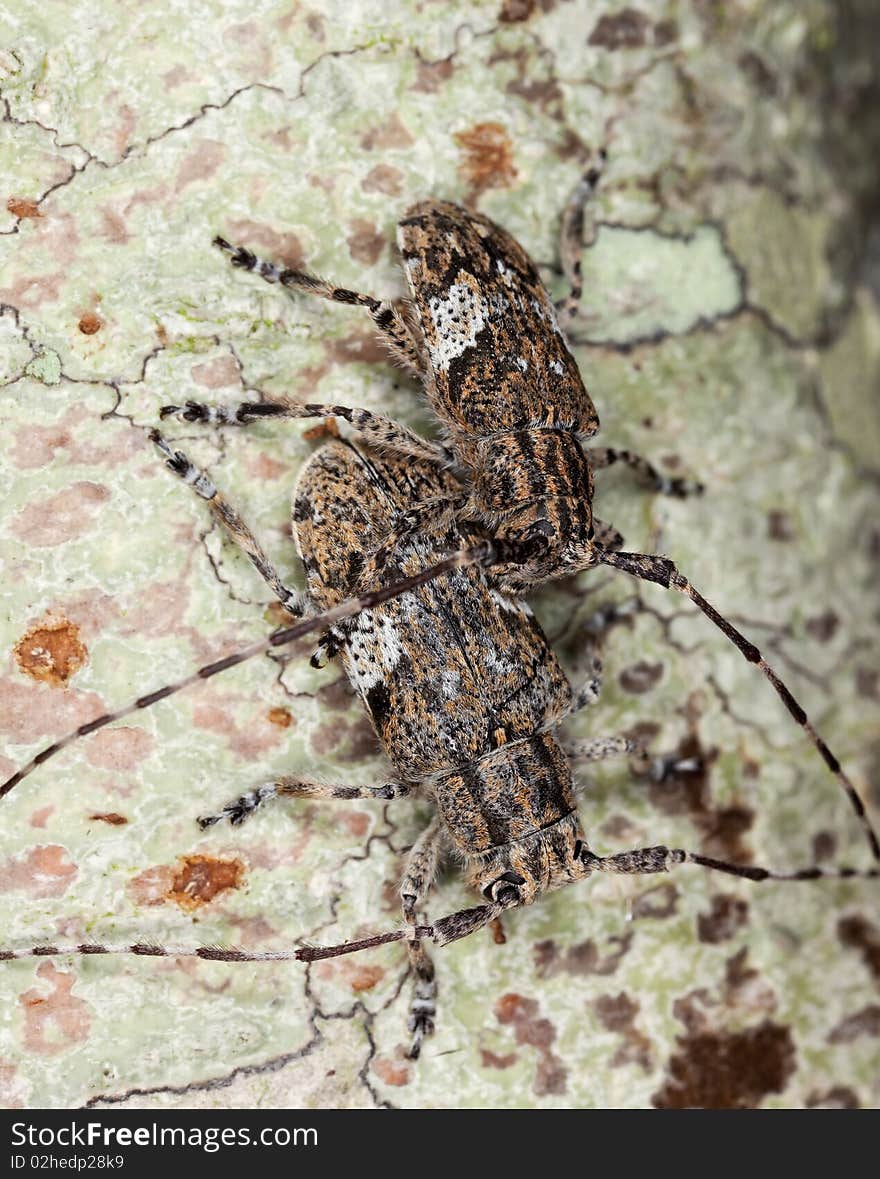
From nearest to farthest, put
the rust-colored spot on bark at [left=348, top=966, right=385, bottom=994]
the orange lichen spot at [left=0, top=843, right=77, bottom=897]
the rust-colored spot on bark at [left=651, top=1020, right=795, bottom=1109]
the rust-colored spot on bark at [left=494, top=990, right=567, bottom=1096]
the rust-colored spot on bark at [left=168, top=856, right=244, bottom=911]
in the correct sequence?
the orange lichen spot at [left=0, top=843, right=77, bottom=897], the rust-colored spot on bark at [left=168, top=856, right=244, bottom=911], the rust-colored spot on bark at [left=348, top=966, right=385, bottom=994], the rust-colored spot on bark at [left=494, top=990, right=567, bottom=1096], the rust-colored spot on bark at [left=651, top=1020, right=795, bottom=1109]

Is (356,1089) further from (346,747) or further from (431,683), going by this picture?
(431,683)

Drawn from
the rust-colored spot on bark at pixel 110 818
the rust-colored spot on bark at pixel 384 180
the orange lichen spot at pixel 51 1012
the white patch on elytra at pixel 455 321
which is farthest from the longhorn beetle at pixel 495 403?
the orange lichen spot at pixel 51 1012

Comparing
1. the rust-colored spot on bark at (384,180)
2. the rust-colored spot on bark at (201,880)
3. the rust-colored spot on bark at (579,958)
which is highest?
the rust-colored spot on bark at (384,180)

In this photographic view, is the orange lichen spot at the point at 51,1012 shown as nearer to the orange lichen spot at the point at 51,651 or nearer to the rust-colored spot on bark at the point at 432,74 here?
the orange lichen spot at the point at 51,651

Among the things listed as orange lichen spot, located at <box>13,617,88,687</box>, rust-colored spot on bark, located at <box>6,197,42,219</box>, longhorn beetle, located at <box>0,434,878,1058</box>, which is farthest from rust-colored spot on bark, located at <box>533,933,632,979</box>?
rust-colored spot on bark, located at <box>6,197,42,219</box>

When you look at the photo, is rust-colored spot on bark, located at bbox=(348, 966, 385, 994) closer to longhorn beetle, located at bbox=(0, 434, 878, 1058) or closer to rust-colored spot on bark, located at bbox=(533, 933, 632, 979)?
longhorn beetle, located at bbox=(0, 434, 878, 1058)

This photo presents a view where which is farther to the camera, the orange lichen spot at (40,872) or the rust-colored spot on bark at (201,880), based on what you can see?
the rust-colored spot on bark at (201,880)

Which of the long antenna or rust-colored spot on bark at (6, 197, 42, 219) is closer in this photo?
the long antenna

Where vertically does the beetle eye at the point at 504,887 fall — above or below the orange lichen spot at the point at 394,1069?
above
